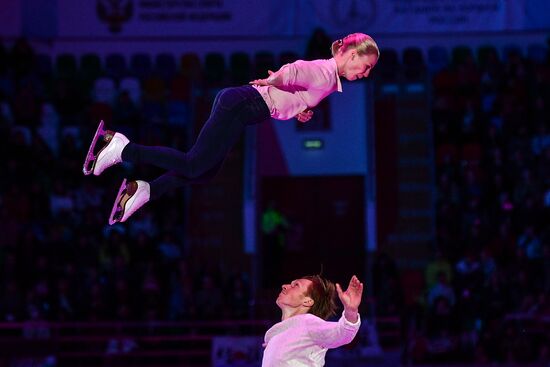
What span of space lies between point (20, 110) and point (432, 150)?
5.84 m

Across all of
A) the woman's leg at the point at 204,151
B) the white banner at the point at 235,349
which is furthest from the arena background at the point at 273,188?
the woman's leg at the point at 204,151

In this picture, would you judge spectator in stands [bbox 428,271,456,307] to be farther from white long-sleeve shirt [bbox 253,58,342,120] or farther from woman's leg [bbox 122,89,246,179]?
woman's leg [bbox 122,89,246,179]

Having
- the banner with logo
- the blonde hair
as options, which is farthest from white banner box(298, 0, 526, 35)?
the blonde hair

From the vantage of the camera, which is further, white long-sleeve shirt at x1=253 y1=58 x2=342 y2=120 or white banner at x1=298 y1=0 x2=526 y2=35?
white banner at x1=298 y1=0 x2=526 y2=35

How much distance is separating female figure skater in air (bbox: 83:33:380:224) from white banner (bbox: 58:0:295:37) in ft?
28.7

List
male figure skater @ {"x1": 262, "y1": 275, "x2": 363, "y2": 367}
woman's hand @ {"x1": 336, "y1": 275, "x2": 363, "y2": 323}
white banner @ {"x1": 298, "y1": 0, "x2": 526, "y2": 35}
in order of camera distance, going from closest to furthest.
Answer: woman's hand @ {"x1": 336, "y1": 275, "x2": 363, "y2": 323}
male figure skater @ {"x1": 262, "y1": 275, "x2": 363, "y2": 367}
white banner @ {"x1": 298, "y1": 0, "x2": 526, "y2": 35}

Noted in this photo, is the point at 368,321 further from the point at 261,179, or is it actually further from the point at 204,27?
the point at 204,27

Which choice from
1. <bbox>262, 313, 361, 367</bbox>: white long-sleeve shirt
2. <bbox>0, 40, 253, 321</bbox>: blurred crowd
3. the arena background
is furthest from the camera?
<bbox>0, 40, 253, 321</bbox>: blurred crowd

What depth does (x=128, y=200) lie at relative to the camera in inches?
197

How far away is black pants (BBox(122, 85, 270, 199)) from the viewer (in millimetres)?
4945

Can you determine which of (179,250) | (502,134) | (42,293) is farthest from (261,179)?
(42,293)

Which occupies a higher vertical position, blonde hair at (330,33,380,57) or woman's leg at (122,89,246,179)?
blonde hair at (330,33,380,57)

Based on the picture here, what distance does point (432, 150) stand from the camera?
42.8ft

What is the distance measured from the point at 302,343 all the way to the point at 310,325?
10cm
